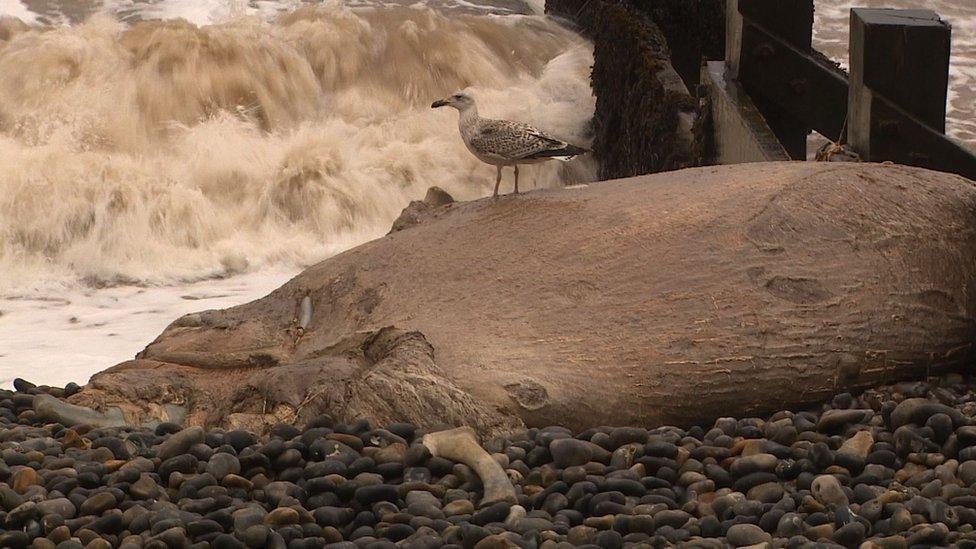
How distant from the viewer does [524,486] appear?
392 centimetres

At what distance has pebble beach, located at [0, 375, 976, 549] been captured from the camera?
3543 millimetres

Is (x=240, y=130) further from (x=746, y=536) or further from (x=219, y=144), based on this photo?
(x=746, y=536)

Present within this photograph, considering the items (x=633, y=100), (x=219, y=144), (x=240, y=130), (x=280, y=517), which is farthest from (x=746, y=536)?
(x=240, y=130)

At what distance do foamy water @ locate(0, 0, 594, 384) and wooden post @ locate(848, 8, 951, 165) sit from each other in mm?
4713

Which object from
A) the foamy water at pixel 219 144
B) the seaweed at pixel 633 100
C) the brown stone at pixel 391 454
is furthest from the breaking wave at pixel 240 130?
the brown stone at pixel 391 454

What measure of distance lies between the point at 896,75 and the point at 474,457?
3.18 m

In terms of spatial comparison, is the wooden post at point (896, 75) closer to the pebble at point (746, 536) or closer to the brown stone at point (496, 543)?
the pebble at point (746, 536)

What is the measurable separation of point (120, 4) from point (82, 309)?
6.83 m

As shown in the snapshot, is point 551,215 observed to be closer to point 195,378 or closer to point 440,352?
point 440,352

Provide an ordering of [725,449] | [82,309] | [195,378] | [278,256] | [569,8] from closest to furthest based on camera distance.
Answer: [725,449] → [195,378] → [82,309] → [278,256] → [569,8]

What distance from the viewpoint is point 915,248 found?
189 inches

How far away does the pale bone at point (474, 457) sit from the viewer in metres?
3.79

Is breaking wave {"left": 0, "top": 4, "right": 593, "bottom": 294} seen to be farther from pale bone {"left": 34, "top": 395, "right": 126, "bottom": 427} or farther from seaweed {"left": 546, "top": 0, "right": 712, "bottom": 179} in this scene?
pale bone {"left": 34, "top": 395, "right": 126, "bottom": 427}

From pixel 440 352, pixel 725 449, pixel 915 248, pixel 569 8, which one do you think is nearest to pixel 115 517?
pixel 440 352
